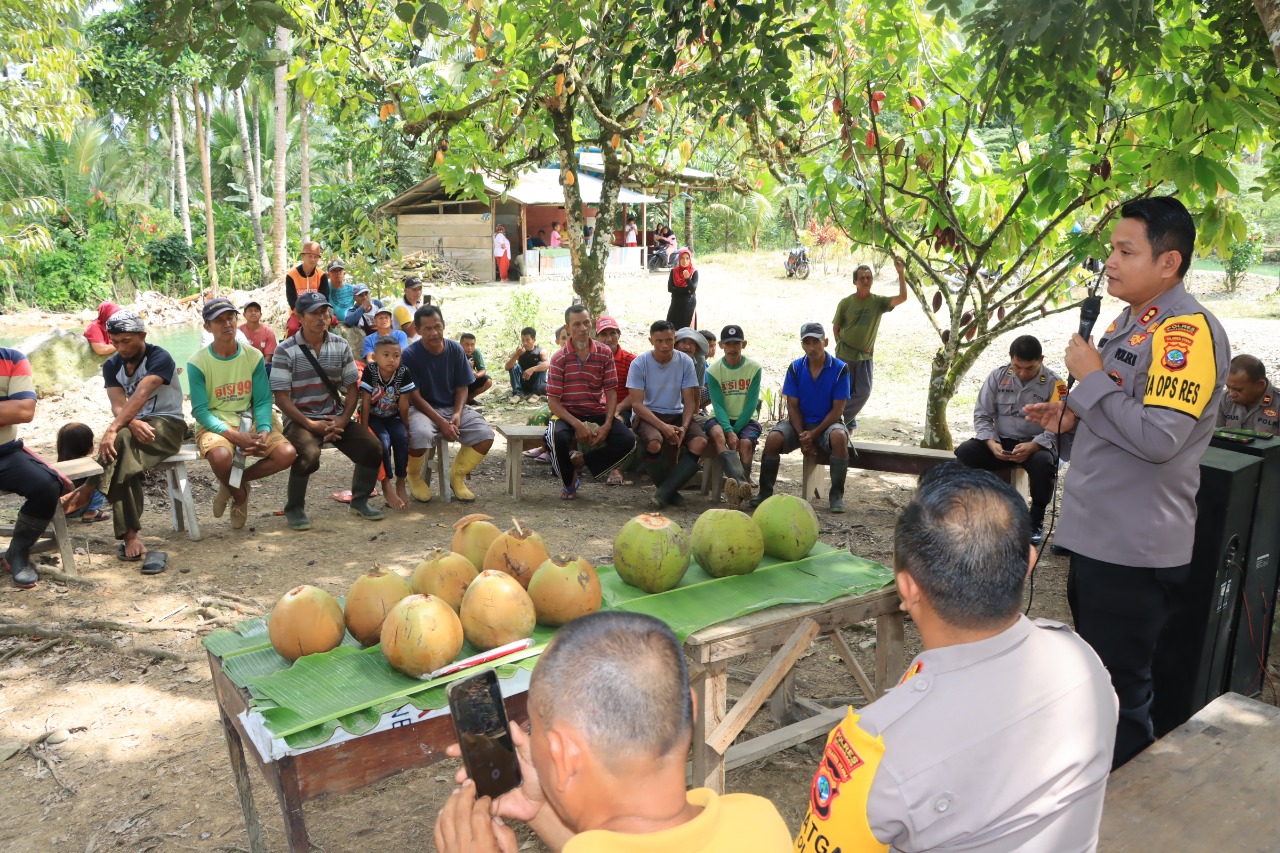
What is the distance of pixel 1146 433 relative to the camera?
274 centimetres

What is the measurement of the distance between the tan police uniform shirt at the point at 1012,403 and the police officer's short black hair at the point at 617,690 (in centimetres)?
545

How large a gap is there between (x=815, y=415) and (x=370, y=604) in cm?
502

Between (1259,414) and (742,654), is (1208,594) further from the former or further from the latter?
(1259,414)

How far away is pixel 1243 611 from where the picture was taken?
12.1 ft

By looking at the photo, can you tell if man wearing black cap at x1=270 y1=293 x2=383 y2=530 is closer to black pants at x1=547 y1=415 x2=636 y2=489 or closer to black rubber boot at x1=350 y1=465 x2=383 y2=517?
black rubber boot at x1=350 y1=465 x2=383 y2=517

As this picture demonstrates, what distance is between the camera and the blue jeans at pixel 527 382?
11.7 meters

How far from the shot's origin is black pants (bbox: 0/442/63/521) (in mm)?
5203

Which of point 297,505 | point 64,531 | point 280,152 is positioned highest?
point 280,152

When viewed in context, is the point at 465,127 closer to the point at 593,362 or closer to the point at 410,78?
the point at 410,78

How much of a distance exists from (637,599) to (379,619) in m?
0.87

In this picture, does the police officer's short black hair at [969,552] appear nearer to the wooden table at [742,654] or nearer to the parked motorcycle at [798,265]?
the wooden table at [742,654]

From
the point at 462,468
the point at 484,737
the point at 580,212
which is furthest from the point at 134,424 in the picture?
the point at 484,737

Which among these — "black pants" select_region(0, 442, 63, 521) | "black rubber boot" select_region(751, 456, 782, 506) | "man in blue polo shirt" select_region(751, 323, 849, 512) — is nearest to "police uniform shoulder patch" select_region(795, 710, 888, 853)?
"black pants" select_region(0, 442, 63, 521)

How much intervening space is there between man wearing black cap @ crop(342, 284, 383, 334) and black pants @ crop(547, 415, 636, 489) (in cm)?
331
